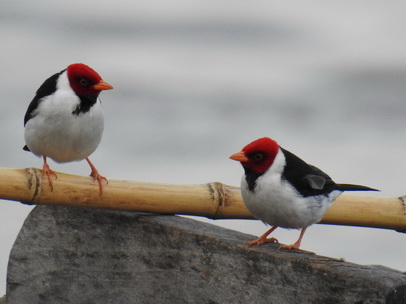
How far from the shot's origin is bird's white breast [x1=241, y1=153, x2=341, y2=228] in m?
3.42

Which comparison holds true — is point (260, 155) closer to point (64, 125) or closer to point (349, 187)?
point (349, 187)

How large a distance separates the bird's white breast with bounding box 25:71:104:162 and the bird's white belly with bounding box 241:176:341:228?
668mm

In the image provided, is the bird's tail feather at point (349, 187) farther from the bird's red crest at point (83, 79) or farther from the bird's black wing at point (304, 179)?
the bird's red crest at point (83, 79)

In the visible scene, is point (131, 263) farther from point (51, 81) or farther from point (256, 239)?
point (51, 81)

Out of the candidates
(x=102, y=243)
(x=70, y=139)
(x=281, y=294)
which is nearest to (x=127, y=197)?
(x=102, y=243)

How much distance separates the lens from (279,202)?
3.45m

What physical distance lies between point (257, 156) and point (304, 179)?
21 cm

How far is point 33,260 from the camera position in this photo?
3590 mm

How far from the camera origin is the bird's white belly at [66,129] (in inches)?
147

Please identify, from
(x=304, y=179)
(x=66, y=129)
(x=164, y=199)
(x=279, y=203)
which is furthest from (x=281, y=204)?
(x=66, y=129)

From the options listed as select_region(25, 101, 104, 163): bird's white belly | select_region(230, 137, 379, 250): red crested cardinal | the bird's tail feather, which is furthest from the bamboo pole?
select_region(25, 101, 104, 163): bird's white belly

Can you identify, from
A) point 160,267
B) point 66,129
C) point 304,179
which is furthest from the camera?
point 66,129

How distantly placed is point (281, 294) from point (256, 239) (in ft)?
0.96

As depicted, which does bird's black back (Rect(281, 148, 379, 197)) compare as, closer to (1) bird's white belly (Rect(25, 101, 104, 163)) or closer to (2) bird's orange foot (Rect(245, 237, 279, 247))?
(2) bird's orange foot (Rect(245, 237, 279, 247))
